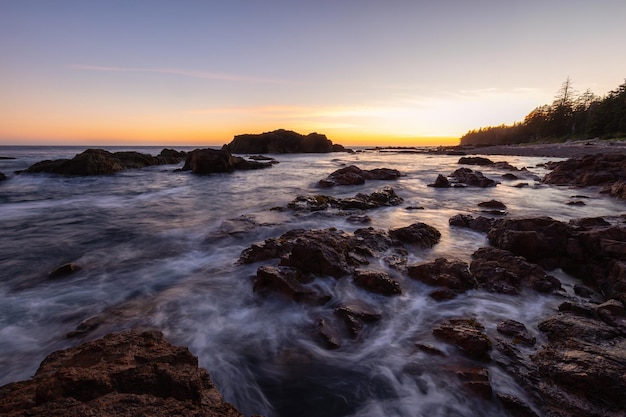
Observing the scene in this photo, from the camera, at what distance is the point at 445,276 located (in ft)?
18.9

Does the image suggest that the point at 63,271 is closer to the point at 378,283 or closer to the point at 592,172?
the point at 378,283

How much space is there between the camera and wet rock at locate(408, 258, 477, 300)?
5551 millimetres

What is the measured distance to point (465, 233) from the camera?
8859 mm

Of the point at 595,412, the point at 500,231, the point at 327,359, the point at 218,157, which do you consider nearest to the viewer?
the point at 595,412

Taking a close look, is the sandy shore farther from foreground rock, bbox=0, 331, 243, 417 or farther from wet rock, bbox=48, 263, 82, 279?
wet rock, bbox=48, 263, 82, 279

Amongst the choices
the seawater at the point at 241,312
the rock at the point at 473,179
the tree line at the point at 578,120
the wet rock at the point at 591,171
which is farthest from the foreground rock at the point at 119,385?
the tree line at the point at 578,120

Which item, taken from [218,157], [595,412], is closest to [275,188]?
[218,157]

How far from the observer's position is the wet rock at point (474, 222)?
8.95 m

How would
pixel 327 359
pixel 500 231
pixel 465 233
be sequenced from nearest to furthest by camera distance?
pixel 327 359 < pixel 500 231 < pixel 465 233

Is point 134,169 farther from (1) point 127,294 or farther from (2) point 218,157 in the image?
(1) point 127,294

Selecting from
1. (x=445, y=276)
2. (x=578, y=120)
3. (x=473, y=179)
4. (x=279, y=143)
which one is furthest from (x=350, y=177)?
(x=578, y=120)

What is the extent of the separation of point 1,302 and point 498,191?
1916 cm

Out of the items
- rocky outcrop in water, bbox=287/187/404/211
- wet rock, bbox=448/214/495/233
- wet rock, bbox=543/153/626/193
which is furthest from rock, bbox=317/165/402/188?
wet rock, bbox=543/153/626/193

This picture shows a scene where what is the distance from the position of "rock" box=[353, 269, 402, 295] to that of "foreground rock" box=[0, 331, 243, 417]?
3.34m
